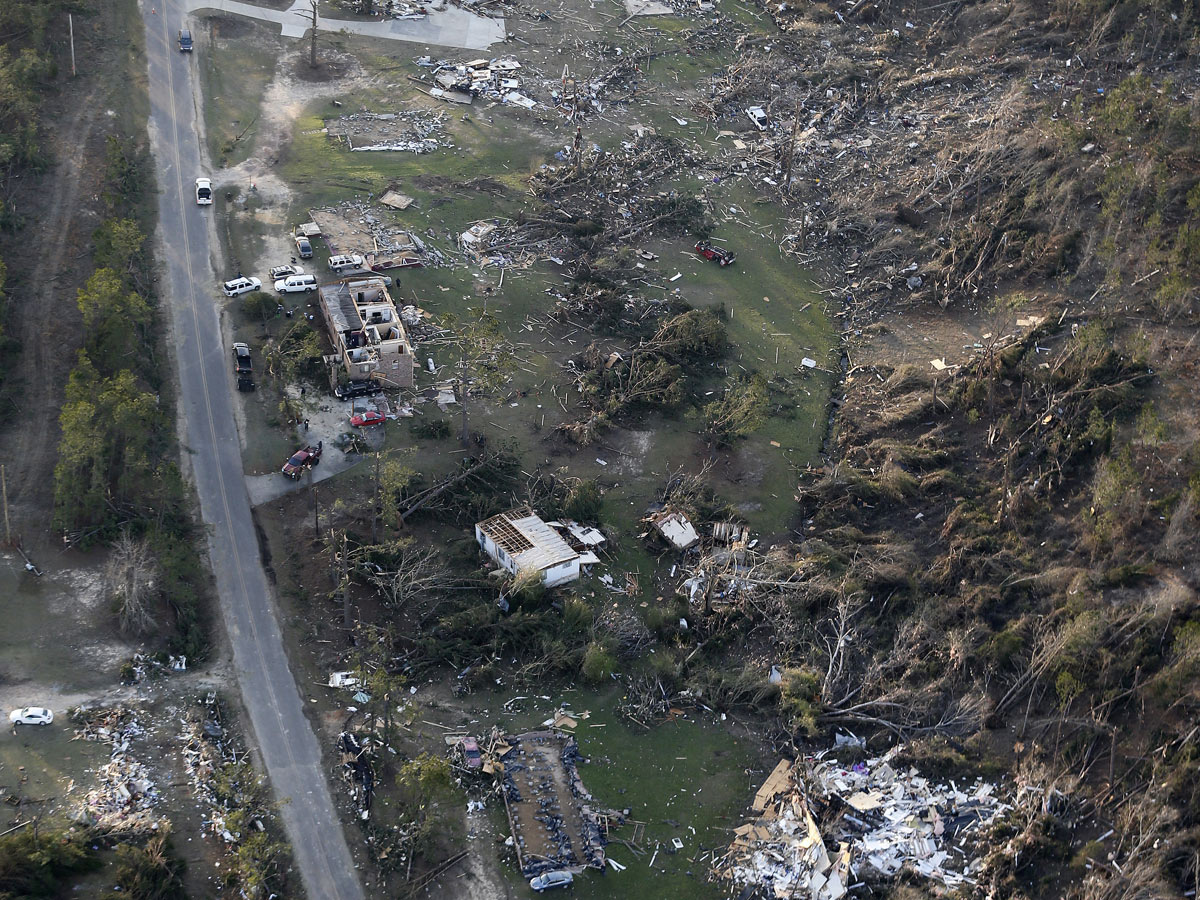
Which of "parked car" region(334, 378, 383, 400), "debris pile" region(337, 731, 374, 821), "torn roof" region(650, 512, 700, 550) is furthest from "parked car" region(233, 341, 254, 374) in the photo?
"debris pile" region(337, 731, 374, 821)

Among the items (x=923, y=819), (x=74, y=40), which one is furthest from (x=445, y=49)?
(x=923, y=819)

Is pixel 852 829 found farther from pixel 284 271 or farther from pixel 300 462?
pixel 284 271

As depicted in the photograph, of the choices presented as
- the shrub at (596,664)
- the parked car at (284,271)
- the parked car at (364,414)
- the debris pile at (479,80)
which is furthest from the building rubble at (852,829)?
the debris pile at (479,80)

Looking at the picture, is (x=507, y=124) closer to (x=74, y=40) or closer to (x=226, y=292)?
(x=226, y=292)

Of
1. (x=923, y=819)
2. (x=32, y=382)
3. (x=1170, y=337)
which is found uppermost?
(x=1170, y=337)

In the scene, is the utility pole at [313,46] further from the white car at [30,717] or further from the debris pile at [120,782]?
the white car at [30,717]

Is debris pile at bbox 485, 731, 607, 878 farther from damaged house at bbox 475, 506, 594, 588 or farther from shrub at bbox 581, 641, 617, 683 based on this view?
damaged house at bbox 475, 506, 594, 588
